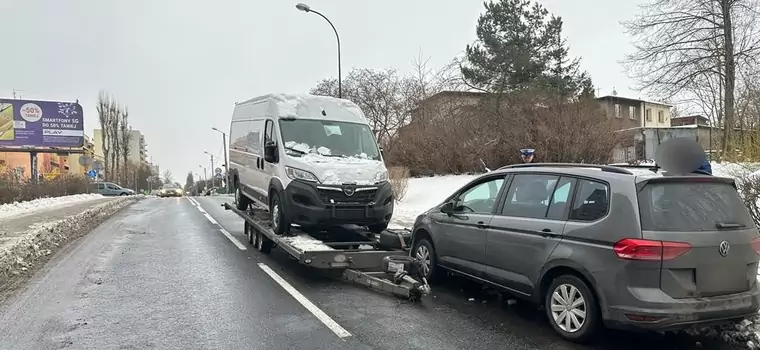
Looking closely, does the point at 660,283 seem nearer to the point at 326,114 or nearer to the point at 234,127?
the point at 326,114

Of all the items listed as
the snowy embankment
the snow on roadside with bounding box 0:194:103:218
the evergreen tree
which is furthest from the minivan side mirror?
the evergreen tree

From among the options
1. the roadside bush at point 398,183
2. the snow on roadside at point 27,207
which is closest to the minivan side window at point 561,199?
the roadside bush at point 398,183

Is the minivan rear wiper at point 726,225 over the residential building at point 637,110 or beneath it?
beneath

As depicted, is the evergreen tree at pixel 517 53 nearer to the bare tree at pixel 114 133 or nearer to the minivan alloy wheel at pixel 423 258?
the minivan alloy wheel at pixel 423 258

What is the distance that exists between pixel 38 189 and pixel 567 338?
27.5 m

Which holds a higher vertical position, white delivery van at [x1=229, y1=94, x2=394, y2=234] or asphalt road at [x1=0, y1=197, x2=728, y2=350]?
white delivery van at [x1=229, y1=94, x2=394, y2=234]

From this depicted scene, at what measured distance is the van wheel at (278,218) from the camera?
8.75 meters

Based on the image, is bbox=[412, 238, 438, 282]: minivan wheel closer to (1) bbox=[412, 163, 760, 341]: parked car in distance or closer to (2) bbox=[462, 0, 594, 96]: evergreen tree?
(1) bbox=[412, 163, 760, 341]: parked car in distance

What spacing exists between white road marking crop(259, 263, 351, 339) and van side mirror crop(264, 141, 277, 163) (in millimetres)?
1891

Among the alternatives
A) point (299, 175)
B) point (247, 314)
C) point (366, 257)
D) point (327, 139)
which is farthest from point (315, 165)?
point (247, 314)

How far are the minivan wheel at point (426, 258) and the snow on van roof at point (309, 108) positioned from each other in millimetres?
3352

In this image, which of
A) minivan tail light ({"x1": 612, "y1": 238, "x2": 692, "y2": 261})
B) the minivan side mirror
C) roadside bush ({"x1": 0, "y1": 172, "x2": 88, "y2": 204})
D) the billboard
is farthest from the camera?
the billboard

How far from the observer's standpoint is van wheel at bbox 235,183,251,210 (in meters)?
12.0

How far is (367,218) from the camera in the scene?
868 centimetres
